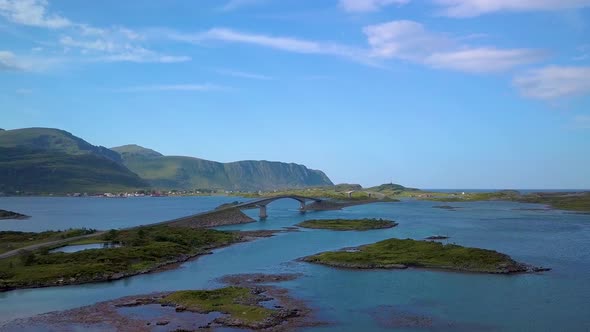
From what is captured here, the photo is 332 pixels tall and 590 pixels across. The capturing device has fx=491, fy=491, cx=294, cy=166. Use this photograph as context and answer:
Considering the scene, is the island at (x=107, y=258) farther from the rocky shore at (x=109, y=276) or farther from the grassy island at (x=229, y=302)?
the grassy island at (x=229, y=302)

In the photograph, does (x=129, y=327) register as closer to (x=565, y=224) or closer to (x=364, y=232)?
(x=364, y=232)

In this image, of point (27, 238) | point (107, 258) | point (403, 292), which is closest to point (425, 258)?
point (403, 292)

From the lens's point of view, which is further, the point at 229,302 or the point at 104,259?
the point at 104,259

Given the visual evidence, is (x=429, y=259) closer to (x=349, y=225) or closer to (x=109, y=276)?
(x=109, y=276)

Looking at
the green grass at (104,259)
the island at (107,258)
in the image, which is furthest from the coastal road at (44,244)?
the green grass at (104,259)

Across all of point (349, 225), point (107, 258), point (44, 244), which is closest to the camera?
point (107, 258)
